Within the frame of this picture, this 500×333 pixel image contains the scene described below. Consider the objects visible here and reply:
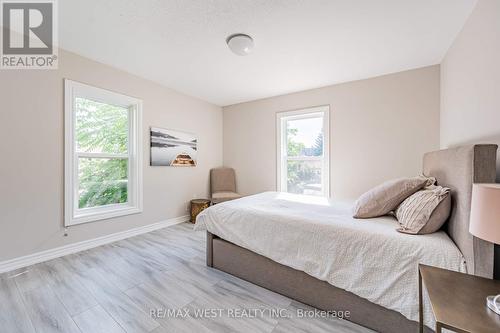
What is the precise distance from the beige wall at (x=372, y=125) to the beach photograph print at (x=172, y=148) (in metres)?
1.48

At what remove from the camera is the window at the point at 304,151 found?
3538 millimetres

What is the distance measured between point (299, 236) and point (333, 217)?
0.37m

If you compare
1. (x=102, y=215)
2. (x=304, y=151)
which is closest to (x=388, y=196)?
(x=304, y=151)

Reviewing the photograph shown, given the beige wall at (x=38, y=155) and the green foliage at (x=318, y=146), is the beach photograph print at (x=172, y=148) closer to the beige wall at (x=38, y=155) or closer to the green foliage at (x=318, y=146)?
the beige wall at (x=38, y=155)

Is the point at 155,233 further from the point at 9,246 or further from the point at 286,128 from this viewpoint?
the point at 286,128

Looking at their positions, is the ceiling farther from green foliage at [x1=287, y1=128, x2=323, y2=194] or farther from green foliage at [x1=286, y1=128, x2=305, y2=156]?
green foliage at [x1=287, y1=128, x2=323, y2=194]

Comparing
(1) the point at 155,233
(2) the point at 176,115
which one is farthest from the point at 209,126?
(1) the point at 155,233

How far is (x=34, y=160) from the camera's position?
89.1 inches

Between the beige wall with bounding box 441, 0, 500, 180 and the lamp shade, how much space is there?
3.00ft

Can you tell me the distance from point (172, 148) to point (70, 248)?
193 cm

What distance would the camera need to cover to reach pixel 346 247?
1.47 meters

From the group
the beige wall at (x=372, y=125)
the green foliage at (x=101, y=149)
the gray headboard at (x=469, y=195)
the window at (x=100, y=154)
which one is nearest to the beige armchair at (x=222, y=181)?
the beige wall at (x=372, y=125)

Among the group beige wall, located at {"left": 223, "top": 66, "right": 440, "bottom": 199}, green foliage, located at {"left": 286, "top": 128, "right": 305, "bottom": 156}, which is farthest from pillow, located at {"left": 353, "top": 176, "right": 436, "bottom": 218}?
green foliage, located at {"left": 286, "top": 128, "right": 305, "bottom": 156}

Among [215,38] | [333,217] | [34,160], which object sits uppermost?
[215,38]
